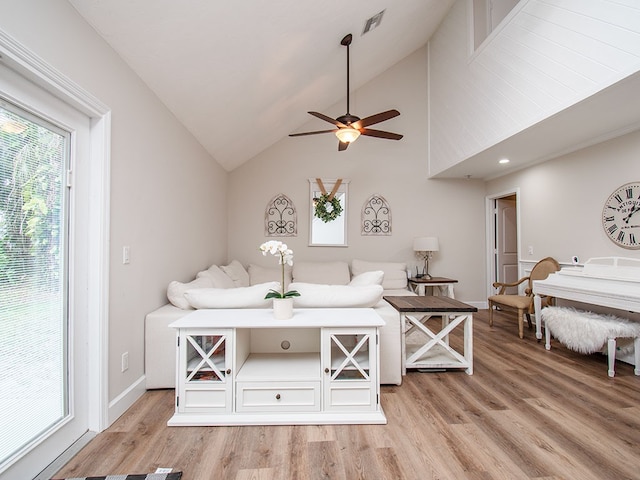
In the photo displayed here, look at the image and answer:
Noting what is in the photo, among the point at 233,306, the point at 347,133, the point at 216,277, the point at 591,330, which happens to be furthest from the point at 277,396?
the point at 591,330

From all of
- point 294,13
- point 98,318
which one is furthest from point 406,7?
point 98,318

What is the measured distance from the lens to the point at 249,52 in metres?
2.65

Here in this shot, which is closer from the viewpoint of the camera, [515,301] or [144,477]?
[144,477]

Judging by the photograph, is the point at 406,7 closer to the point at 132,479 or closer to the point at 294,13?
the point at 294,13

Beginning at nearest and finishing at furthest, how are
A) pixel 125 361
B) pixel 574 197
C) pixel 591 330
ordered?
pixel 125 361, pixel 591 330, pixel 574 197

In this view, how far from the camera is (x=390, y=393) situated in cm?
234

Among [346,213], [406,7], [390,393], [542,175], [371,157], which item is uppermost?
[406,7]

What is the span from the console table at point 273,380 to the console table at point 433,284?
2.96 metres

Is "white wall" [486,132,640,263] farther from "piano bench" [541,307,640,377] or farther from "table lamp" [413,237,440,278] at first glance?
"table lamp" [413,237,440,278]

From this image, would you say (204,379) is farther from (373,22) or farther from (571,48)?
(373,22)

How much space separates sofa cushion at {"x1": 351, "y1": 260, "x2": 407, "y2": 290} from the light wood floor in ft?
7.87

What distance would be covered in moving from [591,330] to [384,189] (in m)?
3.34

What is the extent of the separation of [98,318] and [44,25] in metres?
1.51

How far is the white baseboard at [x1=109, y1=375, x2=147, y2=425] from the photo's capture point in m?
1.93
